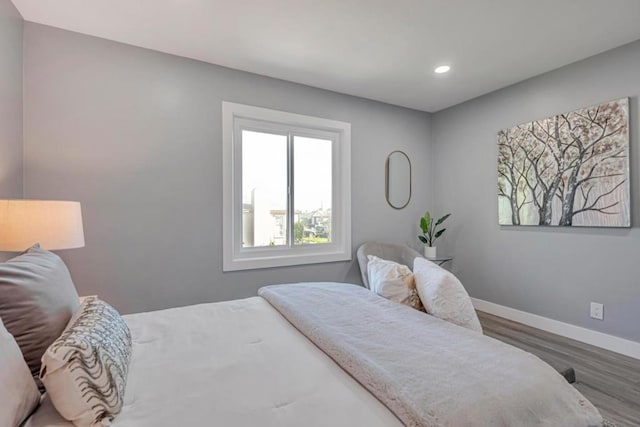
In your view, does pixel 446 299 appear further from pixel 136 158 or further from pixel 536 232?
pixel 136 158

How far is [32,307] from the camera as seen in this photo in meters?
0.99

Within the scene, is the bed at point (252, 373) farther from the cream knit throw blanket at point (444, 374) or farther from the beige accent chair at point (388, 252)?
the beige accent chair at point (388, 252)

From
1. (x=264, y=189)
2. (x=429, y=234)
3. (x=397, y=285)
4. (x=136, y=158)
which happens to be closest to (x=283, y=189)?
(x=264, y=189)

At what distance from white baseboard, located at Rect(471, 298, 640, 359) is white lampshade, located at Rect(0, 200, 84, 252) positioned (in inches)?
152

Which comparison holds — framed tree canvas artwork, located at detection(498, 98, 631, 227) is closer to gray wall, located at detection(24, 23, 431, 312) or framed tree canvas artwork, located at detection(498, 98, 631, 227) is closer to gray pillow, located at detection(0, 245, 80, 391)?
gray wall, located at detection(24, 23, 431, 312)

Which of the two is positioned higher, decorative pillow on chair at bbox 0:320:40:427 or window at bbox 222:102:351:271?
window at bbox 222:102:351:271

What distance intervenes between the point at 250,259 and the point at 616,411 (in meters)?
2.73

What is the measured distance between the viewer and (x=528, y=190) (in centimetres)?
309

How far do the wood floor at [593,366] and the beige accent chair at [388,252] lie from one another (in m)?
0.98

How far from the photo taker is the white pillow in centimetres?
151

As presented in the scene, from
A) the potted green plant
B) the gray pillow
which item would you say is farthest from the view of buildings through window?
the gray pillow

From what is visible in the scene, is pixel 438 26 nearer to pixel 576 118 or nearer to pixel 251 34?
pixel 251 34

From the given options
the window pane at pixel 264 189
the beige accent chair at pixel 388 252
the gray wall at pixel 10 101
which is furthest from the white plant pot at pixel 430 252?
the gray wall at pixel 10 101

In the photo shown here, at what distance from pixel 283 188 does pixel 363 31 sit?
1.59 m
